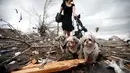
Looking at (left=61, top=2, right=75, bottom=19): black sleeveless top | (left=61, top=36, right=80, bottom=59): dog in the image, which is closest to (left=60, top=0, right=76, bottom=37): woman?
(left=61, top=2, right=75, bottom=19): black sleeveless top

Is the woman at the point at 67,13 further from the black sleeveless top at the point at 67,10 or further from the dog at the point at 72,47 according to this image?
the dog at the point at 72,47

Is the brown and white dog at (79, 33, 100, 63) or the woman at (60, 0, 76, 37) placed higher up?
the woman at (60, 0, 76, 37)

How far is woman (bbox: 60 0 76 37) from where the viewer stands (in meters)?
4.23

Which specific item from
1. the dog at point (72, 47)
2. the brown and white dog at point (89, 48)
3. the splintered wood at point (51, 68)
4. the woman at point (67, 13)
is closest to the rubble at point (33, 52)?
the splintered wood at point (51, 68)

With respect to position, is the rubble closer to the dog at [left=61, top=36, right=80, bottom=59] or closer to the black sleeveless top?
the dog at [left=61, top=36, right=80, bottom=59]

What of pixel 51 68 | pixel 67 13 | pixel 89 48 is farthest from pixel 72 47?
pixel 67 13

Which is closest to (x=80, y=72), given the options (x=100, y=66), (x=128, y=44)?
(x=100, y=66)

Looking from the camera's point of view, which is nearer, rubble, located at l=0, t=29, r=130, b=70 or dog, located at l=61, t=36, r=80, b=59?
rubble, located at l=0, t=29, r=130, b=70

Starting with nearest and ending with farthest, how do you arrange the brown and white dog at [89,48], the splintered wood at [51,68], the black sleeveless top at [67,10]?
the splintered wood at [51,68], the brown and white dog at [89,48], the black sleeveless top at [67,10]

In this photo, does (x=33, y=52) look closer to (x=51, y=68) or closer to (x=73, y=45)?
(x=73, y=45)

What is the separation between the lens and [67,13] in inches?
169

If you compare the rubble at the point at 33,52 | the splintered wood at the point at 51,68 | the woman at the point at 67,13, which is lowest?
the splintered wood at the point at 51,68

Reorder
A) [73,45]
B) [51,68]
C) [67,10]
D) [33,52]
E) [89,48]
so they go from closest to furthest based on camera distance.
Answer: [51,68], [89,48], [73,45], [67,10], [33,52]

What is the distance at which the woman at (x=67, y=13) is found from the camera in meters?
4.23
